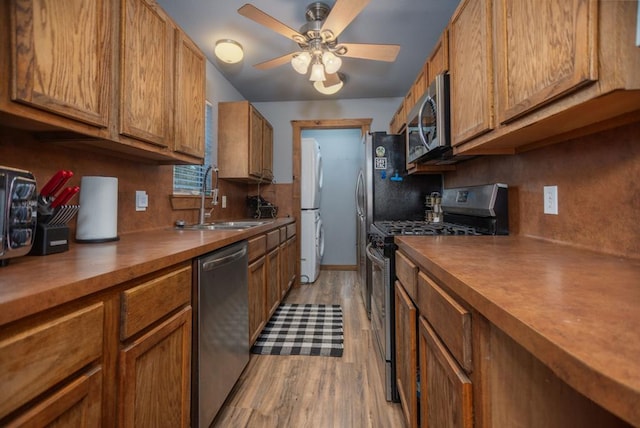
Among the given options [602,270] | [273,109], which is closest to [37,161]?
[602,270]

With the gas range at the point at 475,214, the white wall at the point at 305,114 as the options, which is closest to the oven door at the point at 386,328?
the gas range at the point at 475,214

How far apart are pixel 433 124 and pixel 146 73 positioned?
5.27 ft

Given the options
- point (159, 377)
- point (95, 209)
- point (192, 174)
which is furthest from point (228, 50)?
point (159, 377)

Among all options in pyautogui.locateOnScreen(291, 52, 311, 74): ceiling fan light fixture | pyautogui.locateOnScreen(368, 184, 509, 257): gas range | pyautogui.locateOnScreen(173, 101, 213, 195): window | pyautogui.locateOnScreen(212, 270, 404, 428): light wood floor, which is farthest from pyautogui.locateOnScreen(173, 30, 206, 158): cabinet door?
pyautogui.locateOnScreen(212, 270, 404, 428): light wood floor

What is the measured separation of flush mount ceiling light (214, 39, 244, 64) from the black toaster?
2077 mm

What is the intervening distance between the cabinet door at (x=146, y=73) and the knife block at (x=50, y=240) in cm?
49

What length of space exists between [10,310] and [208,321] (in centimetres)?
86

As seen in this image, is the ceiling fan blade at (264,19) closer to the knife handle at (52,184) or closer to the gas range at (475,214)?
the knife handle at (52,184)

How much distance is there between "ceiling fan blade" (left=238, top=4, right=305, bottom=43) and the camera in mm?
1730

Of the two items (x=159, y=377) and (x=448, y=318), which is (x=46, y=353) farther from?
(x=448, y=318)

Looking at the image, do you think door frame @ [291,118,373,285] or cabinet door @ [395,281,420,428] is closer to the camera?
cabinet door @ [395,281,420,428]

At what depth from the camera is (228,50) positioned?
8.12 feet

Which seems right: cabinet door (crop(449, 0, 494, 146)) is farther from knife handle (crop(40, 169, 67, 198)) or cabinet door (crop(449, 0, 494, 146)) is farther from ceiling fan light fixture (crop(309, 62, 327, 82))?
knife handle (crop(40, 169, 67, 198))

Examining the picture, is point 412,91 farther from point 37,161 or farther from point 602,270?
point 37,161
